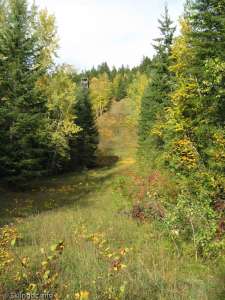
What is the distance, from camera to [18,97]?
29.0 meters

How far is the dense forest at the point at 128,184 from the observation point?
668 cm

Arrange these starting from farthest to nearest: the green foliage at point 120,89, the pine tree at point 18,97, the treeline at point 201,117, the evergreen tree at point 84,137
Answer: the green foliage at point 120,89 → the evergreen tree at point 84,137 → the pine tree at point 18,97 → the treeline at point 201,117

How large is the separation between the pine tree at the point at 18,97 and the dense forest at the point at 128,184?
0.08m

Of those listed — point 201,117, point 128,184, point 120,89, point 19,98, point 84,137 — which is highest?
point 120,89

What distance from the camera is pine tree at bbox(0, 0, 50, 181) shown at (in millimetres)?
28219

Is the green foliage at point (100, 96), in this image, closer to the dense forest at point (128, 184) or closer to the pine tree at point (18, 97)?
the dense forest at point (128, 184)

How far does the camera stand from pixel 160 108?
29.8m

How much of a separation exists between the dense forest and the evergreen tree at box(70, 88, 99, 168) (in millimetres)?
761

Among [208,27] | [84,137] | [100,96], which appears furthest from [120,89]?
[208,27]

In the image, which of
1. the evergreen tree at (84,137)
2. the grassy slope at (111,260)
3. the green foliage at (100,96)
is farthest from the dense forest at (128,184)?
the green foliage at (100,96)

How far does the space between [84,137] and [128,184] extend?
28108mm

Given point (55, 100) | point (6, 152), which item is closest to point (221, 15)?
point (6, 152)

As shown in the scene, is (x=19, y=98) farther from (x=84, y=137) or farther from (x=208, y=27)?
(x=84, y=137)

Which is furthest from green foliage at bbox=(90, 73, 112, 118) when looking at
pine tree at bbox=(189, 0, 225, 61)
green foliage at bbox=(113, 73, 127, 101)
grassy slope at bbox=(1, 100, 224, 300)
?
pine tree at bbox=(189, 0, 225, 61)
